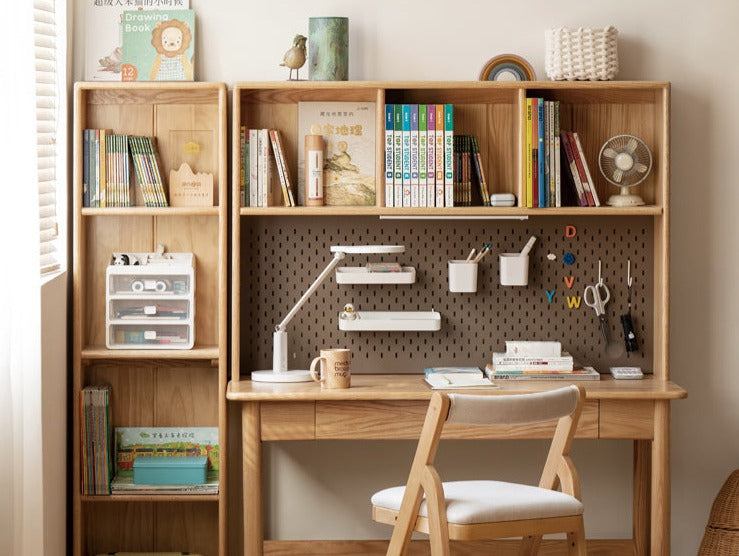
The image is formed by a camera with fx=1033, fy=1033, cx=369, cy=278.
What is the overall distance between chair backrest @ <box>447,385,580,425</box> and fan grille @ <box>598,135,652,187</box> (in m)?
1.08

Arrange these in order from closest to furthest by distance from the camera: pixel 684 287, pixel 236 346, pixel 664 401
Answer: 1. pixel 664 401
2. pixel 236 346
3. pixel 684 287

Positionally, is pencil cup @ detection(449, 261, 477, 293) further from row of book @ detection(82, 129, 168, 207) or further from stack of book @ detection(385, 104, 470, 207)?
row of book @ detection(82, 129, 168, 207)

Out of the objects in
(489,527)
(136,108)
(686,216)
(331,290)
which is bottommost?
(489,527)

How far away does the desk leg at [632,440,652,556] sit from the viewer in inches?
130

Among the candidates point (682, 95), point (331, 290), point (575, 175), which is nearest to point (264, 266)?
point (331, 290)

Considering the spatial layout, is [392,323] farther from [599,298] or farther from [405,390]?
[599,298]

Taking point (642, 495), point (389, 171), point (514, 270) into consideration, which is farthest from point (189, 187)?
point (642, 495)

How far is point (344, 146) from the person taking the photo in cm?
327

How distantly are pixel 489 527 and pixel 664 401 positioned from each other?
2.84 feet

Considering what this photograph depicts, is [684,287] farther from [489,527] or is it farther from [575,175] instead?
[489,527]

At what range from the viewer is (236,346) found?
3178 millimetres

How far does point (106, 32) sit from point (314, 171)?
809 millimetres

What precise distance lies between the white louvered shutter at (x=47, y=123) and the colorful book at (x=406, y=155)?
41.6 inches

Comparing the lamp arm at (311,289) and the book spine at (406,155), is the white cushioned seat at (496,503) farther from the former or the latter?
the book spine at (406,155)
